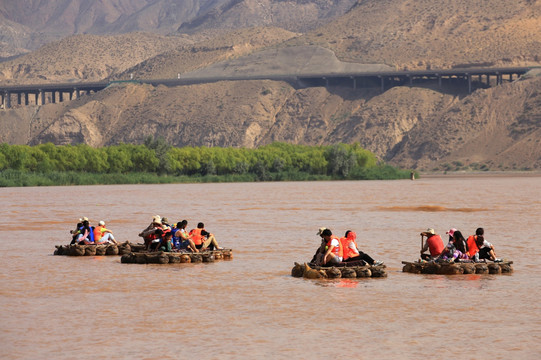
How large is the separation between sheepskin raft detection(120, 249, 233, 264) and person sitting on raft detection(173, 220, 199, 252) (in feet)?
1.24

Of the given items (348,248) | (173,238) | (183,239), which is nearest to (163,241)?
(173,238)

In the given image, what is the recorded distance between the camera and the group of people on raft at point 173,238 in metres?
36.7

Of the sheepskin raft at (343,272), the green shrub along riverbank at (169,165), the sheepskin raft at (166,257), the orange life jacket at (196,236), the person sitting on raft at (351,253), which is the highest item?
the green shrub along riverbank at (169,165)

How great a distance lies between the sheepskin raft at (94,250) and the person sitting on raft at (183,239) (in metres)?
3.38

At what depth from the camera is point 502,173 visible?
17675cm

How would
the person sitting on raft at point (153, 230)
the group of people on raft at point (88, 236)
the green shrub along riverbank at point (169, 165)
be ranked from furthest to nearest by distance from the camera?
the green shrub along riverbank at point (169, 165) → the group of people on raft at point (88, 236) → the person sitting on raft at point (153, 230)

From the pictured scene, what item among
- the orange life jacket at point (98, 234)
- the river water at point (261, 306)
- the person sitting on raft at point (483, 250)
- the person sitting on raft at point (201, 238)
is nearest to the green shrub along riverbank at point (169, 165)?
the river water at point (261, 306)

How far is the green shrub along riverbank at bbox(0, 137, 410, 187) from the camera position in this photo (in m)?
133

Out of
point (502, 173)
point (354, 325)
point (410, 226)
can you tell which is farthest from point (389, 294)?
point (502, 173)

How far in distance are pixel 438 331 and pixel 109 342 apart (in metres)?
Result: 7.36

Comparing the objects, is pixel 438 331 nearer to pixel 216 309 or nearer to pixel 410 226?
pixel 216 309

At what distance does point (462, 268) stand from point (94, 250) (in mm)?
15071

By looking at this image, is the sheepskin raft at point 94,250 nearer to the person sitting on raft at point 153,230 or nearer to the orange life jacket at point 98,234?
the orange life jacket at point 98,234

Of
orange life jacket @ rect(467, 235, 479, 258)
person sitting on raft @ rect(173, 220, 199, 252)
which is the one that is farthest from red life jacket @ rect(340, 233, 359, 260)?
person sitting on raft @ rect(173, 220, 199, 252)
